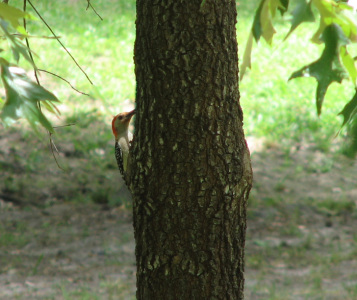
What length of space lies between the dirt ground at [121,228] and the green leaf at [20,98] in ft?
12.2

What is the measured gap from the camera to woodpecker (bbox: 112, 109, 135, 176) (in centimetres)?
461

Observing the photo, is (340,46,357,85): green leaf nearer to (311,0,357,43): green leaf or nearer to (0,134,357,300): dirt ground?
(311,0,357,43): green leaf

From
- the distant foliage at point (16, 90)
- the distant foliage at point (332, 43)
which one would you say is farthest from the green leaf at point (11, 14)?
the distant foliage at point (332, 43)

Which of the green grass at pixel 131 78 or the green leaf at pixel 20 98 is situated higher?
the green grass at pixel 131 78

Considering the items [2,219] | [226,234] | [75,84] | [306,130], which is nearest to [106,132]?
[75,84]

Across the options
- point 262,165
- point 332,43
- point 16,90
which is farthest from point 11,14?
point 262,165

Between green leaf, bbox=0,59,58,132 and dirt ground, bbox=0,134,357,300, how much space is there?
3705 mm

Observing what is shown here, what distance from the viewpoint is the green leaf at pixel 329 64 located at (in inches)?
76.4

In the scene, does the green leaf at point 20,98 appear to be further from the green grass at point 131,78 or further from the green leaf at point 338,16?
the green grass at point 131,78

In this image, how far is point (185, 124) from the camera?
2.34 metres

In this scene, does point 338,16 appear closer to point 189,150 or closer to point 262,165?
point 189,150

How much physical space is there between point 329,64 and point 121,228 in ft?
15.7

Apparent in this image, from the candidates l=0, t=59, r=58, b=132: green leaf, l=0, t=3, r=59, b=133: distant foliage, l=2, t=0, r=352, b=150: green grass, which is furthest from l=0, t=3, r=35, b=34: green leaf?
l=2, t=0, r=352, b=150: green grass

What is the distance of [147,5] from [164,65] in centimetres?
26
